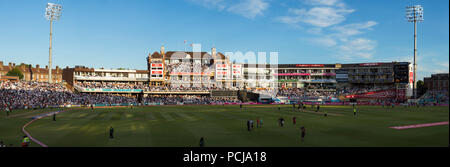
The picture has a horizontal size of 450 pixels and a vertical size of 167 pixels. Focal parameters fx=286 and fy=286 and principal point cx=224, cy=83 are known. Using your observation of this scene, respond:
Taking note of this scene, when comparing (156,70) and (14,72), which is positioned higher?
(156,70)

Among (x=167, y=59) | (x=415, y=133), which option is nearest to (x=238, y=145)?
(x=415, y=133)

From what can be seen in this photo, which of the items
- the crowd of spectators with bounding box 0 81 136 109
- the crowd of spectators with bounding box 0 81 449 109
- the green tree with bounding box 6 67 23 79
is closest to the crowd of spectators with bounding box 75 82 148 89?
the crowd of spectators with bounding box 0 81 449 109

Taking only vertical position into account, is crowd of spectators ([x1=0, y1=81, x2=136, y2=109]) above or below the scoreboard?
below

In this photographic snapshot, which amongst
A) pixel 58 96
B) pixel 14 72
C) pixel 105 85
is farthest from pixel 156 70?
pixel 14 72

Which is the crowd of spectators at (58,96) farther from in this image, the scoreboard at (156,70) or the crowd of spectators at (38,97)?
the scoreboard at (156,70)

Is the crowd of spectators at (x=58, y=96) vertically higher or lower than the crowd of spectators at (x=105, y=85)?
lower

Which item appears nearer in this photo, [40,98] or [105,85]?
[40,98]

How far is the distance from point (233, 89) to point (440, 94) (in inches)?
2805

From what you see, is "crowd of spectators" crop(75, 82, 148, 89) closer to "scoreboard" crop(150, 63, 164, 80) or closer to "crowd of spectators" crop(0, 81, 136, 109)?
"scoreboard" crop(150, 63, 164, 80)

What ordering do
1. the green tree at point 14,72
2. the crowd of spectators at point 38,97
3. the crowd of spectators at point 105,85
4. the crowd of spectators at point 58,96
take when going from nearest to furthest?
the crowd of spectators at point 38,97, the crowd of spectators at point 58,96, the crowd of spectators at point 105,85, the green tree at point 14,72

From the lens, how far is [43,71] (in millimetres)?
149125

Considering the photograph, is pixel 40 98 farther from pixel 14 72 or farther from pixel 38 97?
pixel 14 72

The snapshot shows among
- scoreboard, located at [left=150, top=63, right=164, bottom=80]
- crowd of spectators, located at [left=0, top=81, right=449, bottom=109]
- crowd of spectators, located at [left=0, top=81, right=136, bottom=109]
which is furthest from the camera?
scoreboard, located at [left=150, top=63, right=164, bottom=80]

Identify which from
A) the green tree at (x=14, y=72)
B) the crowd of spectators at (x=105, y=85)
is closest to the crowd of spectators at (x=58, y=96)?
the crowd of spectators at (x=105, y=85)
